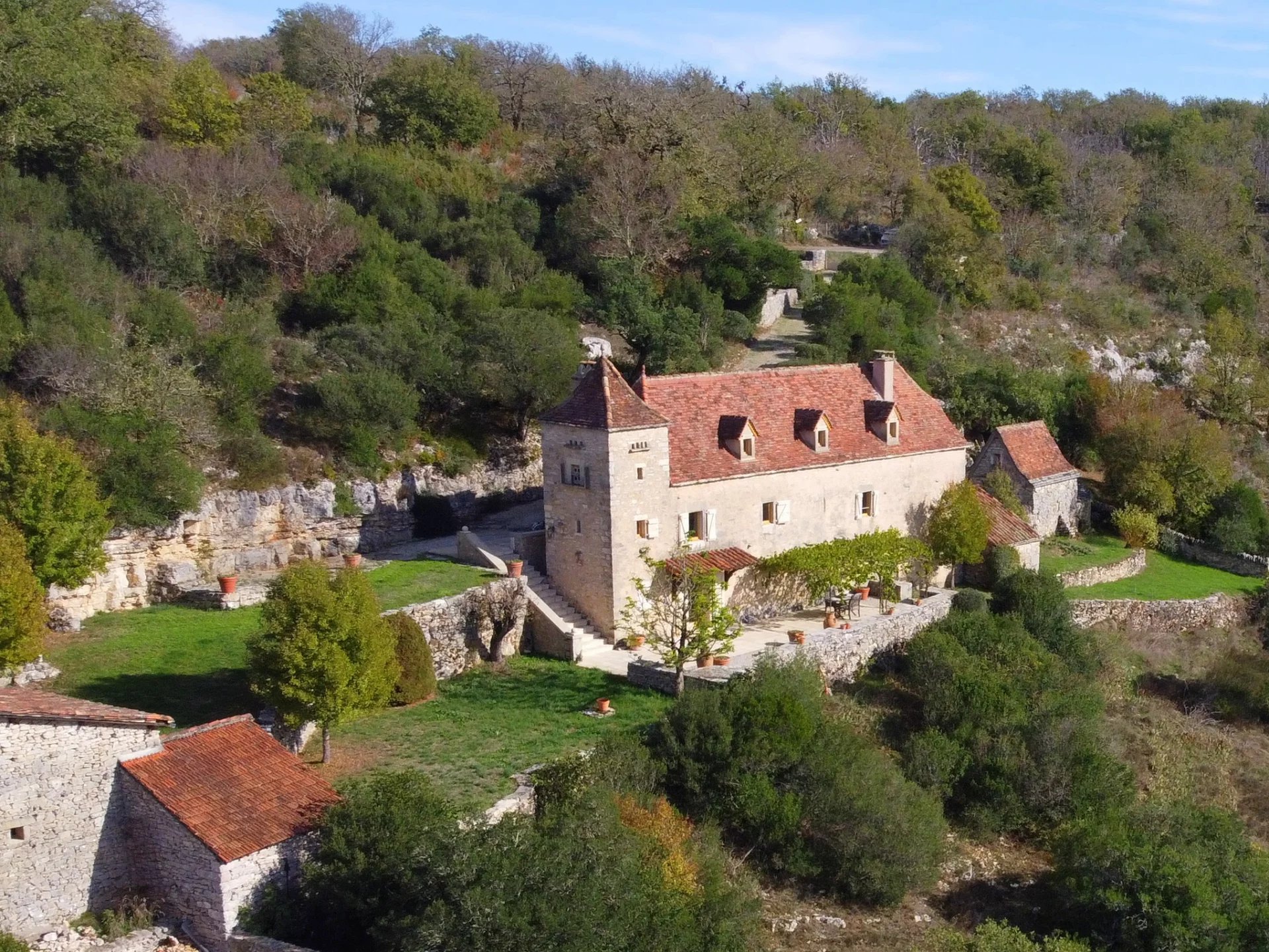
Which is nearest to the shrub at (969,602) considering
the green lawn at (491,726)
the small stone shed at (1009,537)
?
the small stone shed at (1009,537)

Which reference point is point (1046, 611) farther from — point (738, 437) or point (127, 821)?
point (127, 821)

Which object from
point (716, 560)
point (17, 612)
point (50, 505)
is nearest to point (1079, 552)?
point (716, 560)

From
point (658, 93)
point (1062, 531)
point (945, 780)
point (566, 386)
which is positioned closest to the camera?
point (945, 780)

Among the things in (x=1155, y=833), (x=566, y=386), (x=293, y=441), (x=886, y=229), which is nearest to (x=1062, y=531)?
(x=566, y=386)

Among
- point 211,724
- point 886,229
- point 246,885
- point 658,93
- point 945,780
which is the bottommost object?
point 945,780

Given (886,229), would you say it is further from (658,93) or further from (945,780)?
(945,780)

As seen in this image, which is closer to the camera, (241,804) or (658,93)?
(241,804)

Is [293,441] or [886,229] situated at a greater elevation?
[886,229]
